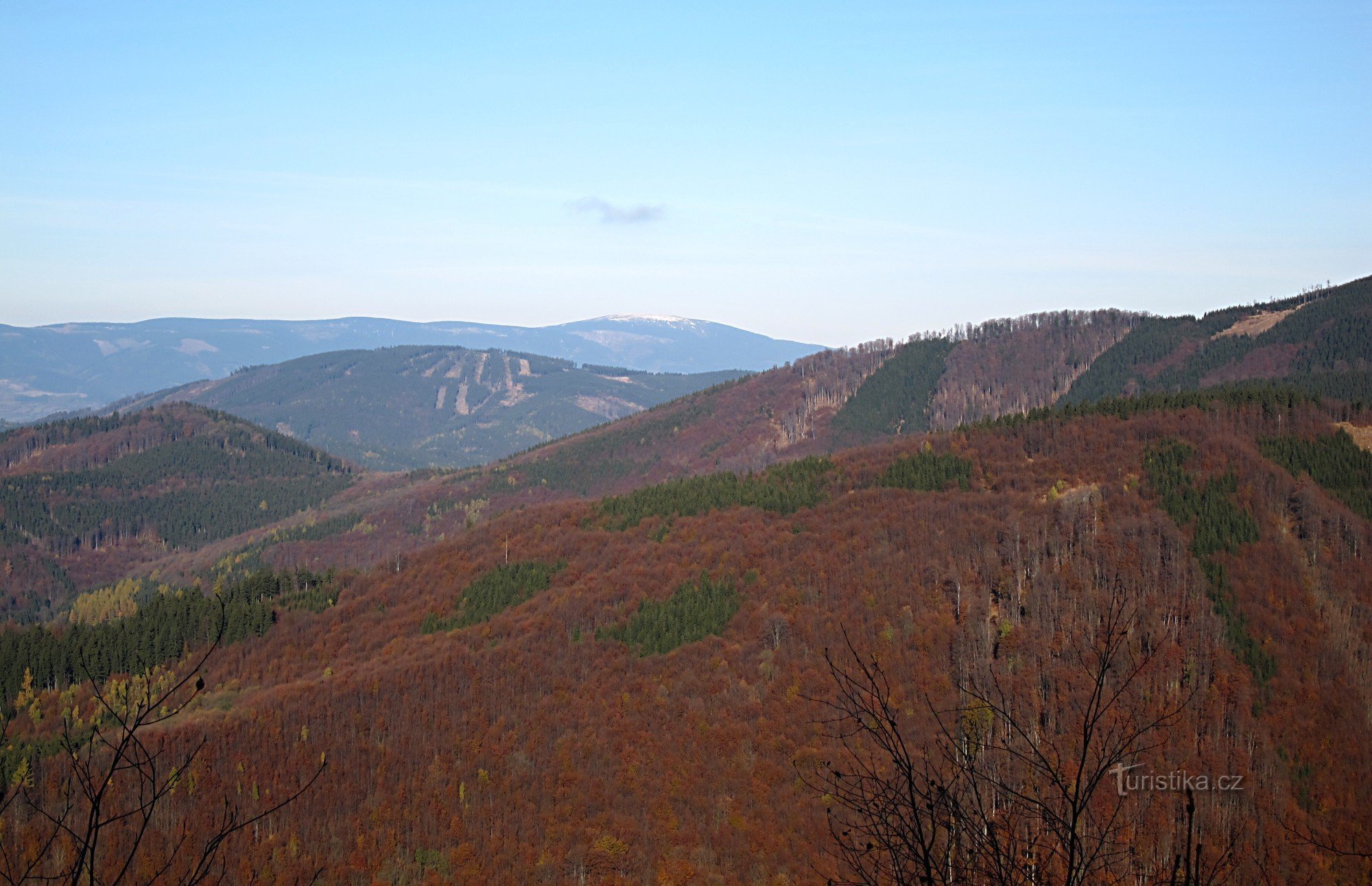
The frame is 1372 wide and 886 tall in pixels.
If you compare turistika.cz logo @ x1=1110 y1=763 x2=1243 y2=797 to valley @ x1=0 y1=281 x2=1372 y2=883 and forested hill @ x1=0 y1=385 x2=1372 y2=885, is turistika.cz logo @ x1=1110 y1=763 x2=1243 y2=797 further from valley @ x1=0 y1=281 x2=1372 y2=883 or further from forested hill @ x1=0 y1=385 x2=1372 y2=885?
valley @ x1=0 y1=281 x2=1372 y2=883

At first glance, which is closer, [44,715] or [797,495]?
[44,715]

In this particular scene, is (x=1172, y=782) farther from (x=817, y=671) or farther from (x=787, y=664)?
(x=787, y=664)

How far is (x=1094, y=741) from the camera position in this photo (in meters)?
77.6

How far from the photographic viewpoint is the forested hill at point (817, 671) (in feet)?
282

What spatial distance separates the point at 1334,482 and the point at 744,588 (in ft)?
250

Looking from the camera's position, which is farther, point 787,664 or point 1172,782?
point 787,664

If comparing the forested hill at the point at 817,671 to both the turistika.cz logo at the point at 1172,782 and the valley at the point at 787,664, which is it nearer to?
the valley at the point at 787,664

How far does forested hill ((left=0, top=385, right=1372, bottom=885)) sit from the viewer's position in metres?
Result: 86.1

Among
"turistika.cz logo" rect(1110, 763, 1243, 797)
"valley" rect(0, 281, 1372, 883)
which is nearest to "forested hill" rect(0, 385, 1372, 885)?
"valley" rect(0, 281, 1372, 883)

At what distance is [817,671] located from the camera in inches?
4099

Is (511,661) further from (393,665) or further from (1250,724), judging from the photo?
(1250,724)

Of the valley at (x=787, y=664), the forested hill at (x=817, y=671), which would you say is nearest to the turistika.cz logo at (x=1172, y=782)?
the forested hill at (x=817, y=671)

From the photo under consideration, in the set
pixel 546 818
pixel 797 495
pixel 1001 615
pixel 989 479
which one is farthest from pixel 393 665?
pixel 989 479

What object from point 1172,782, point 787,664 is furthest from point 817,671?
point 1172,782
